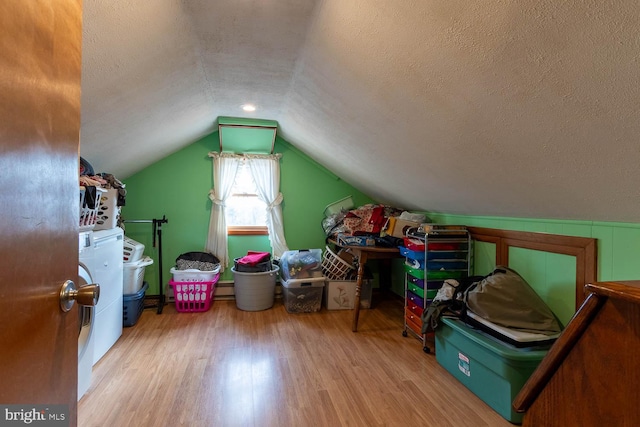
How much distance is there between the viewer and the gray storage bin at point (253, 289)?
3.22 m

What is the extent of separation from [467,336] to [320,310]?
1773 millimetres

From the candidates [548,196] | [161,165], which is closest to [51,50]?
[548,196]

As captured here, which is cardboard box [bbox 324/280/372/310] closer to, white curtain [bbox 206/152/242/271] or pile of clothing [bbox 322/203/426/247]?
pile of clothing [bbox 322/203/426/247]

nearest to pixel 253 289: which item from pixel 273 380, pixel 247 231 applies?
pixel 247 231

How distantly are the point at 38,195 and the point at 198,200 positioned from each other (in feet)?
10.7

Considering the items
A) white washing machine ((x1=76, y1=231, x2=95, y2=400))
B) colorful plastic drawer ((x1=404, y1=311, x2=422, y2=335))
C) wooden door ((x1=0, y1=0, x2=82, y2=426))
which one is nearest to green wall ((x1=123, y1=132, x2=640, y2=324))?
colorful plastic drawer ((x1=404, y1=311, x2=422, y2=335))

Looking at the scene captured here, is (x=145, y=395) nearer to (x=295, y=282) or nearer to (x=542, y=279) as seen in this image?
(x=295, y=282)

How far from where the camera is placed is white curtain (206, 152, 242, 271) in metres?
3.62

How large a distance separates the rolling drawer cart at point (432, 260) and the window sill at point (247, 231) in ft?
6.33

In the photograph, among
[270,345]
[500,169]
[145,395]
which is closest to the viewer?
[500,169]

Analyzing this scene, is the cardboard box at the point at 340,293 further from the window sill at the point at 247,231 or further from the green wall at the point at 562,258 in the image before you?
the green wall at the point at 562,258

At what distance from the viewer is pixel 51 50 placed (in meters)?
0.61

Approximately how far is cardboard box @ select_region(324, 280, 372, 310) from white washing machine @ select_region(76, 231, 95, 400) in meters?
2.12

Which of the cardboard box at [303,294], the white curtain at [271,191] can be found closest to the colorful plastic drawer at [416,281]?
the cardboard box at [303,294]
